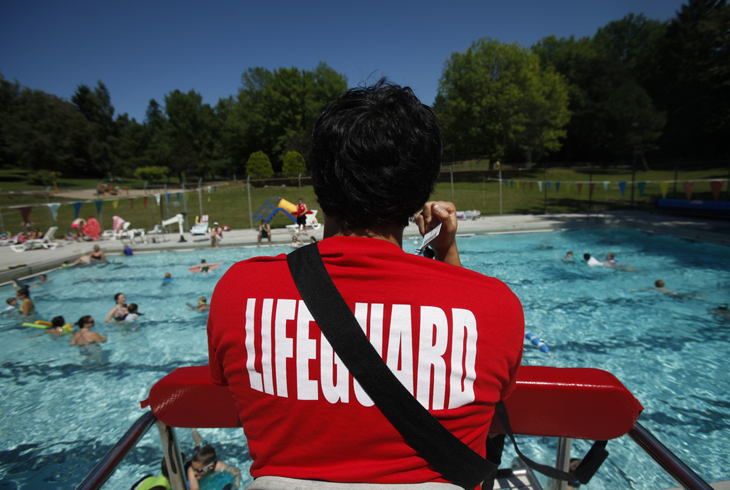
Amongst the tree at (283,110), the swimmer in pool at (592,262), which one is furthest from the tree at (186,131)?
the swimmer in pool at (592,262)

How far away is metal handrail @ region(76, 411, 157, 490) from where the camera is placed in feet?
4.15

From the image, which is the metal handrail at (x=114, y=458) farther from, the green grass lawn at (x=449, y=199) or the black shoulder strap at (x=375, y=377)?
the green grass lawn at (x=449, y=199)

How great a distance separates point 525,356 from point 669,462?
242 inches

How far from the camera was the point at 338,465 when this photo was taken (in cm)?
98

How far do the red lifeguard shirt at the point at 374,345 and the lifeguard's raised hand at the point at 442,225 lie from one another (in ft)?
1.47

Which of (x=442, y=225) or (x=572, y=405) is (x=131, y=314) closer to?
(x=442, y=225)

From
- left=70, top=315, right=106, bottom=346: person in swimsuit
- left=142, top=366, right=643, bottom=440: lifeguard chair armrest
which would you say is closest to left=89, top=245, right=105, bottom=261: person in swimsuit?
left=70, top=315, right=106, bottom=346: person in swimsuit

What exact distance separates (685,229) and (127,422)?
58.8 feet

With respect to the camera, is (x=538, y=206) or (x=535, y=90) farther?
(x=535, y=90)

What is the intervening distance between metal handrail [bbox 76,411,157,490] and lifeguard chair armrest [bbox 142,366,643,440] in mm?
174

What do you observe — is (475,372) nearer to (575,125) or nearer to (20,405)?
(20,405)

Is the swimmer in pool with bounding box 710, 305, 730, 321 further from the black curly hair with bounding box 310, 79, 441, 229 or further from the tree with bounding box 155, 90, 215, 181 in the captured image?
the tree with bounding box 155, 90, 215, 181

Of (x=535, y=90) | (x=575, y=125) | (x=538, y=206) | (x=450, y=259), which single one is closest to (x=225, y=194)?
(x=538, y=206)

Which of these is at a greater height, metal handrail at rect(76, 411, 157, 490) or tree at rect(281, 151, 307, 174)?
tree at rect(281, 151, 307, 174)
